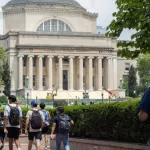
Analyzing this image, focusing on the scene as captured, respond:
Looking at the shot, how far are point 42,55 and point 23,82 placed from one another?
558 cm

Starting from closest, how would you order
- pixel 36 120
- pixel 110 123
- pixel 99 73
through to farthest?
pixel 36 120 → pixel 110 123 → pixel 99 73

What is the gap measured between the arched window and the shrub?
9500 cm

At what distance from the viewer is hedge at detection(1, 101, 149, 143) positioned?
17.3 metres

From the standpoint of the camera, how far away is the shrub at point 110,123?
17297 millimetres

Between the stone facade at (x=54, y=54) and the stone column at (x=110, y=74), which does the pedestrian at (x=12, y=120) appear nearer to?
the stone facade at (x=54, y=54)

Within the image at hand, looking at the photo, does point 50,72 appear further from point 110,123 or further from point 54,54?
point 110,123

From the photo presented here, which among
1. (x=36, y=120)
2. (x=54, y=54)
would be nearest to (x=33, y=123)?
(x=36, y=120)

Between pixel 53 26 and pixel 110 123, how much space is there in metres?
100

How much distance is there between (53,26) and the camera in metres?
119

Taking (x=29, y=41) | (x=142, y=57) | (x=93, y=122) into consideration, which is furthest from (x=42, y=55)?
(x=93, y=122)

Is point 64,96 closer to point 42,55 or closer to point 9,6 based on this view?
point 42,55

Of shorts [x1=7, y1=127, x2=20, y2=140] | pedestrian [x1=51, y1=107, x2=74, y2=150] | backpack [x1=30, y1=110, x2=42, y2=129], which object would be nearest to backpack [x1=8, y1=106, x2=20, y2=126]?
shorts [x1=7, y1=127, x2=20, y2=140]

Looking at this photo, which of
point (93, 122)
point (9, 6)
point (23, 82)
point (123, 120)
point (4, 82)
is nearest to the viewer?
point (123, 120)

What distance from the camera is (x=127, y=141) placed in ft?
59.7
